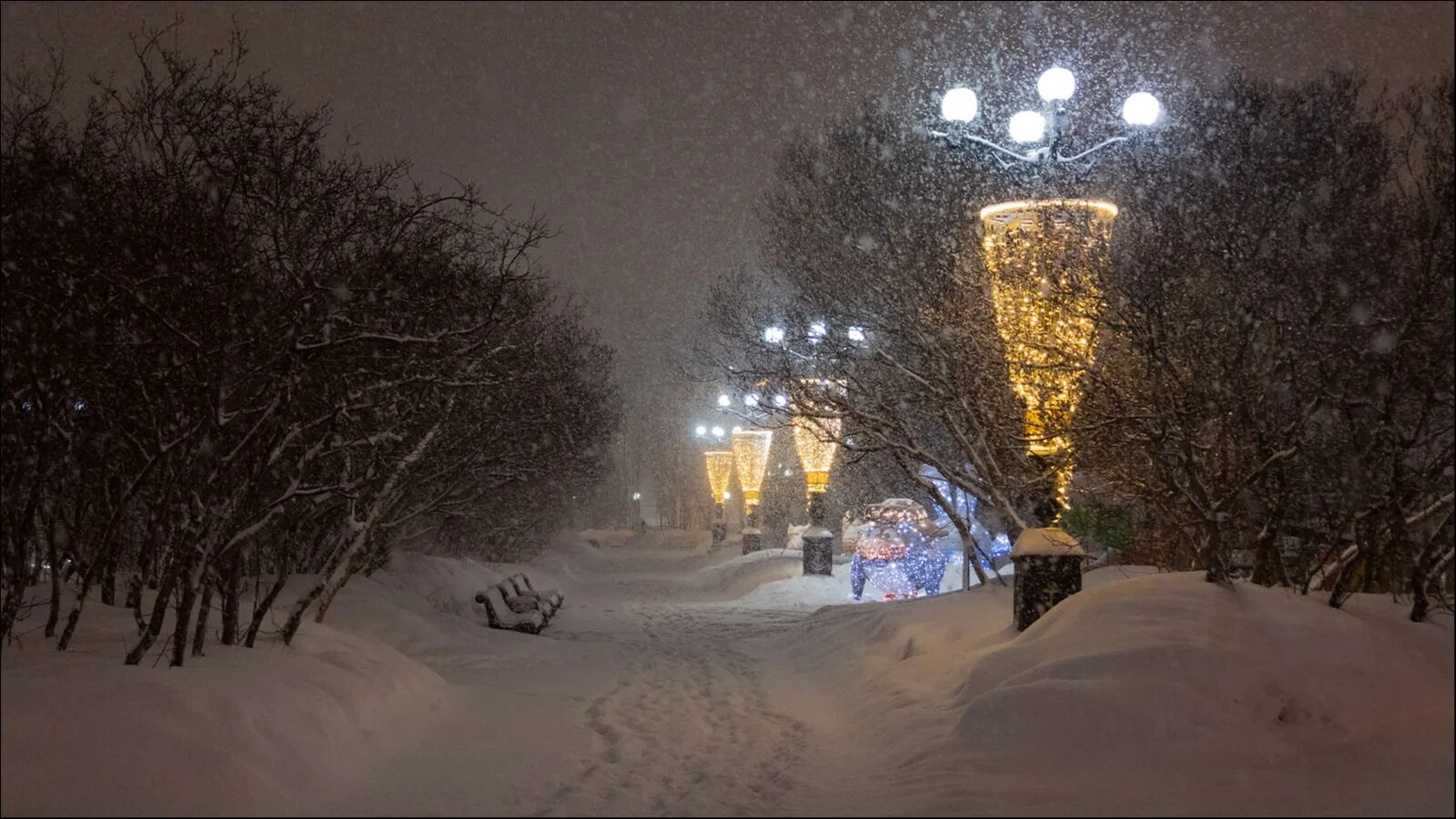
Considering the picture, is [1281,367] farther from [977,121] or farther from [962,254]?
[977,121]

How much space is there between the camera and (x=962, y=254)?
17.0m

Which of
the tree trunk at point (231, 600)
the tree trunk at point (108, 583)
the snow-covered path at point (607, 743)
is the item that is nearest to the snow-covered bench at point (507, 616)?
the snow-covered path at point (607, 743)

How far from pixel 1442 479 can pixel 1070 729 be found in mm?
3437

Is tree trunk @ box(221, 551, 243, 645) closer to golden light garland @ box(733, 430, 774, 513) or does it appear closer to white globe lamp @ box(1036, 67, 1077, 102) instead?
white globe lamp @ box(1036, 67, 1077, 102)

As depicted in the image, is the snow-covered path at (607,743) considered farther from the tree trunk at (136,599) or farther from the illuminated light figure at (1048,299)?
the illuminated light figure at (1048,299)

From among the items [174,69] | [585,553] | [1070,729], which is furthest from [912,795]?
[585,553]

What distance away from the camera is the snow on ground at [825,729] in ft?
20.9

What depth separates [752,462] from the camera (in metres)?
38.9

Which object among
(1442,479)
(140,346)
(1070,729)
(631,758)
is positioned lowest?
(631,758)

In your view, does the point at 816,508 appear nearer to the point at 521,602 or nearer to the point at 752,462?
the point at 752,462

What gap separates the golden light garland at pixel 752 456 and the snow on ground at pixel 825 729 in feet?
82.8

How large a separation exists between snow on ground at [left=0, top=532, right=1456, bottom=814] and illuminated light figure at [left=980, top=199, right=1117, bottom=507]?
269cm

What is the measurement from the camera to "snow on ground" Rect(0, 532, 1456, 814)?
6.36 metres

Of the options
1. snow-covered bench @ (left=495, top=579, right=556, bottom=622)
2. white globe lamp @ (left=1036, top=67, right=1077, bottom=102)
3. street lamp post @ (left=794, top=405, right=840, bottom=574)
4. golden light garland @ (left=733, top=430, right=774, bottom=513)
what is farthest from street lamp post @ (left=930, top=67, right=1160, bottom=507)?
golden light garland @ (left=733, top=430, right=774, bottom=513)
